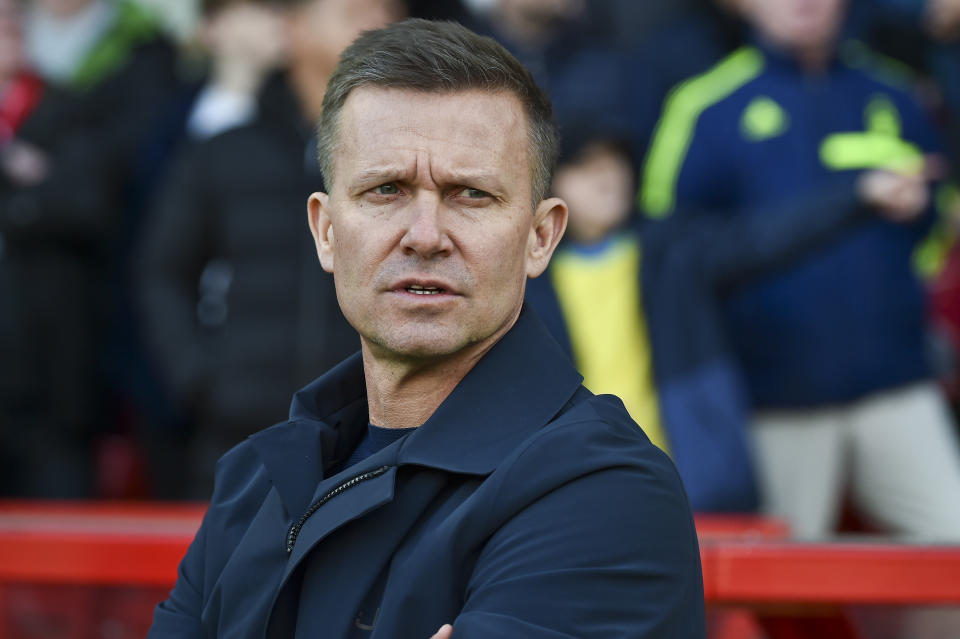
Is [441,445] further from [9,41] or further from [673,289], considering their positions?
[9,41]

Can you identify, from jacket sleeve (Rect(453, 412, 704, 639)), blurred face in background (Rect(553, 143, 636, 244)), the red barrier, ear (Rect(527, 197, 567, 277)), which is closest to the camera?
jacket sleeve (Rect(453, 412, 704, 639))

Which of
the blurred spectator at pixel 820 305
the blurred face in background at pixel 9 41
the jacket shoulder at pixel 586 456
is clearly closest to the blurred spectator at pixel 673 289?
the blurred spectator at pixel 820 305

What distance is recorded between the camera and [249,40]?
5543 mm

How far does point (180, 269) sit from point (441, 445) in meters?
3.48

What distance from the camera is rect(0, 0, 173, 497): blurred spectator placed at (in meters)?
5.43

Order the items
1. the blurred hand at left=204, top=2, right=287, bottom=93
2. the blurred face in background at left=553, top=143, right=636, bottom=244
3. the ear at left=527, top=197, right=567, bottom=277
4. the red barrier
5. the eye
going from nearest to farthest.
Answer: the eye
the ear at left=527, top=197, right=567, bottom=277
the red barrier
the blurred face in background at left=553, top=143, right=636, bottom=244
the blurred hand at left=204, top=2, right=287, bottom=93

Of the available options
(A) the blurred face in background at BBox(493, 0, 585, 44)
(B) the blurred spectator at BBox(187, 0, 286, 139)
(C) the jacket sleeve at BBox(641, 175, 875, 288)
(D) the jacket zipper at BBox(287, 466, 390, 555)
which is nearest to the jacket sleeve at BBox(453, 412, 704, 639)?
(D) the jacket zipper at BBox(287, 466, 390, 555)

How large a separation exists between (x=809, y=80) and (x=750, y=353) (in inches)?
38.2

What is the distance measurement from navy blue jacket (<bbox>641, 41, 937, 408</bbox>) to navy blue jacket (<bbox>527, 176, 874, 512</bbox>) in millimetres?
124

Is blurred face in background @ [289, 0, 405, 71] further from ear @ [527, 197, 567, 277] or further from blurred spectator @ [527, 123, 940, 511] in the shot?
ear @ [527, 197, 567, 277]

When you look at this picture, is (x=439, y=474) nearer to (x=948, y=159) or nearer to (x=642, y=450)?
(x=642, y=450)

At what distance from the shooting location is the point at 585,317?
15.3ft

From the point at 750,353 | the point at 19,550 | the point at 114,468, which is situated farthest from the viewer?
the point at 114,468

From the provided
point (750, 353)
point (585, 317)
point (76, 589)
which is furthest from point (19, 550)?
point (750, 353)
